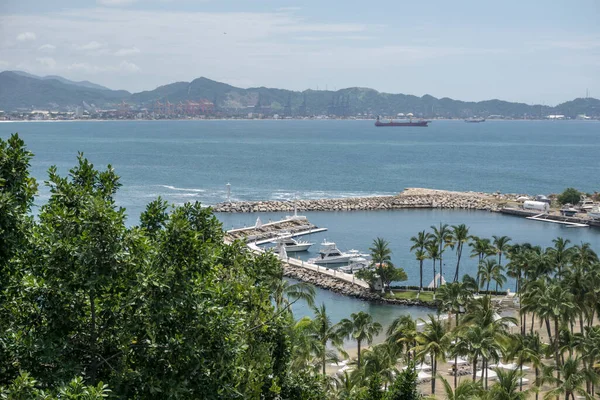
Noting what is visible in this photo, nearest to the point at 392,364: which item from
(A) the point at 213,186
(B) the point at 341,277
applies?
(B) the point at 341,277

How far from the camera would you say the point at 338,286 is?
54.0 metres

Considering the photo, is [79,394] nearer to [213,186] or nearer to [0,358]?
[0,358]

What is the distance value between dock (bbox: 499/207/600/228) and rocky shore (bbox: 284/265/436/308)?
39856mm

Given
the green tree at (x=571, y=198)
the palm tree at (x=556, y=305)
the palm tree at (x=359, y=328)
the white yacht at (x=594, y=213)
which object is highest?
the palm tree at (x=556, y=305)

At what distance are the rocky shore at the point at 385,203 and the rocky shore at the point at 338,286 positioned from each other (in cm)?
3185

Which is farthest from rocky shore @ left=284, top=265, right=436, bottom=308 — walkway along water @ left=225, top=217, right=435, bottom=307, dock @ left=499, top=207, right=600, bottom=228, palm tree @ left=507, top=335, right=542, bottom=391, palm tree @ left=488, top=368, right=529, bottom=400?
dock @ left=499, top=207, right=600, bottom=228

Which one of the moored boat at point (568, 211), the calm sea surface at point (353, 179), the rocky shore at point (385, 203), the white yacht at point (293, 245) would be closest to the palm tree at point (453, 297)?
the calm sea surface at point (353, 179)

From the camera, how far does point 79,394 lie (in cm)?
1038

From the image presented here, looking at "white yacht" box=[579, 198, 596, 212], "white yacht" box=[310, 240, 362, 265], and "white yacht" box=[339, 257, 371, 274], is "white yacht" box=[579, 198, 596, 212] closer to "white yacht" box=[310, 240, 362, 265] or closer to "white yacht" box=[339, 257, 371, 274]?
"white yacht" box=[310, 240, 362, 265]

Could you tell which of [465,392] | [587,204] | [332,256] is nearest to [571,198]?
[587,204]

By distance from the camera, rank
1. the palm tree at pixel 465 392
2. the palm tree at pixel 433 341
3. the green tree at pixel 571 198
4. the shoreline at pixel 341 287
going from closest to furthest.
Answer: the palm tree at pixel 465 392, the palm tree at pixel 433 341, the shoreline at pixel 341 287, the green tree at pixel 571 198

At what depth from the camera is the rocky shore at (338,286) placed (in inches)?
1953

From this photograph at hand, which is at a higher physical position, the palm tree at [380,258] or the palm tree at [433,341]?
the palm tree at [433,341]

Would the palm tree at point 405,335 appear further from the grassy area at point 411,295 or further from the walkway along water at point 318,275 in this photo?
the grassy area at point 411,295
